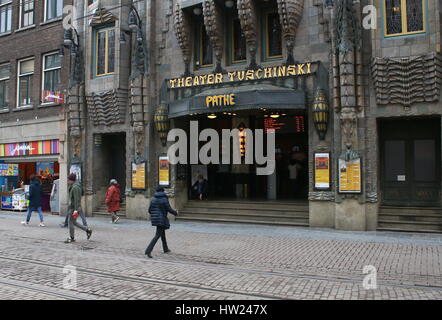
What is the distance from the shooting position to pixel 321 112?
46.0 ft

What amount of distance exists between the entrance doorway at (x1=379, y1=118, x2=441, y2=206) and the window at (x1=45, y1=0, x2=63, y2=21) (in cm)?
1643

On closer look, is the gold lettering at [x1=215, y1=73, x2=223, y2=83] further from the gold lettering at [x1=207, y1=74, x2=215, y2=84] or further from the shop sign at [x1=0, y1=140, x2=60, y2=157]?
the shop sign at [x1=0, y1=140, x2=60, y2=157]

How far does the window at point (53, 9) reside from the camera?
69.7 feet

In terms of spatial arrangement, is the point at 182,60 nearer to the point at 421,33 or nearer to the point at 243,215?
the point at 243,215

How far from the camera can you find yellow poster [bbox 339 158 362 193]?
13.6 meters

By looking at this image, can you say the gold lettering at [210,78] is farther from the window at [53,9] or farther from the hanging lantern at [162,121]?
the window at [53,9]

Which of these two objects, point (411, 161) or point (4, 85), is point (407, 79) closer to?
point (411, 161)

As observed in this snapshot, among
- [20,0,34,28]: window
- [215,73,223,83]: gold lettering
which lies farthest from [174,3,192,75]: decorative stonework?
[20,0,34,28]: window

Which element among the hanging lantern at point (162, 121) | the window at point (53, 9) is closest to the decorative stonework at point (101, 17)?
the window at point (53, 9)

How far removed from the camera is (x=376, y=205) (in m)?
13.6

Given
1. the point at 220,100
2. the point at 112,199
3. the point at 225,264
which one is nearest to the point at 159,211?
the point at 225,264
